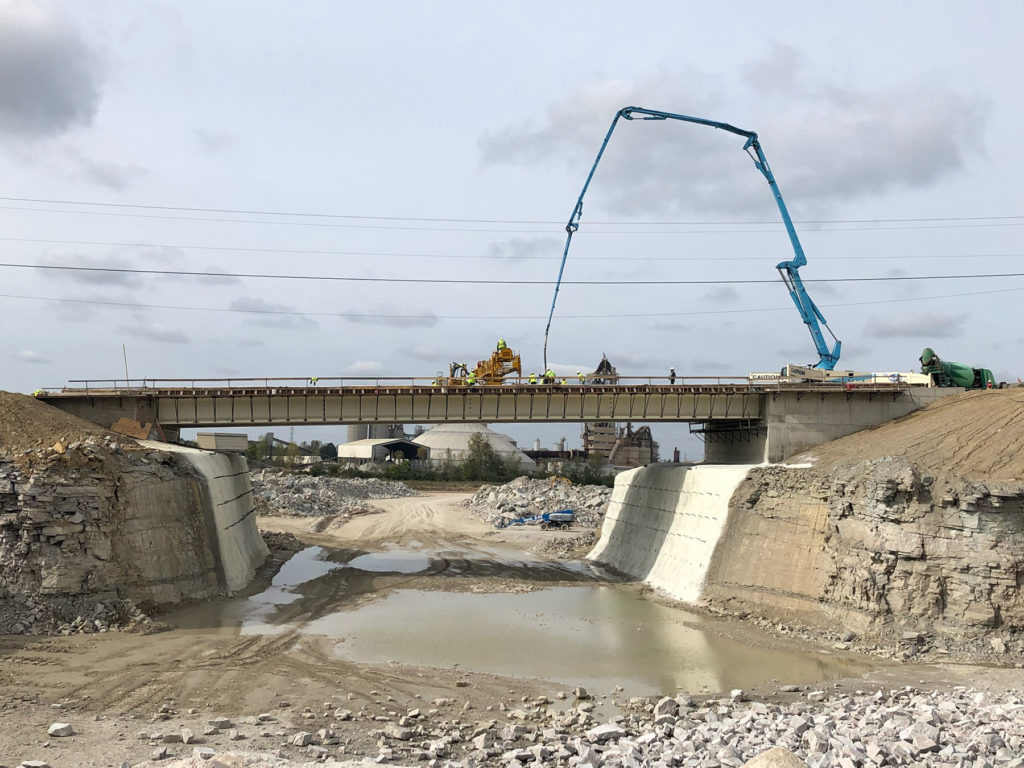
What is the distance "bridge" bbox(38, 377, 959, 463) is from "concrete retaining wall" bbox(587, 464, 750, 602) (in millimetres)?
3728

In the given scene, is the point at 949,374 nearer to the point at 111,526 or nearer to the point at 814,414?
the point at 814,414

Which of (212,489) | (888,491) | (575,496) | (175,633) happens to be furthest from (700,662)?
(575,496)

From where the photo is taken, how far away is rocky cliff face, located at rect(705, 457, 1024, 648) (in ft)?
83.8

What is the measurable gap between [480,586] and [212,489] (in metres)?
13.1

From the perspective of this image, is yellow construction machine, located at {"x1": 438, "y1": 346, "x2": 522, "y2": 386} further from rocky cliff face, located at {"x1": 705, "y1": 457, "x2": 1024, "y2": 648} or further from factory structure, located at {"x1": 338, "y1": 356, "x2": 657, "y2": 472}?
factory structure, located at {"x1": 338, "y1": 356, "x2": 657, "y2": 472}

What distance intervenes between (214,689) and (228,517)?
17.5m

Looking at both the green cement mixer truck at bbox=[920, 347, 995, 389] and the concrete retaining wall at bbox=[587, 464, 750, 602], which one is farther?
the green cement mixer truck at bbox=[920, 347, 995, 389]

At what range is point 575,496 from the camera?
258ft

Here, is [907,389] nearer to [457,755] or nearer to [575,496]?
[457,755]

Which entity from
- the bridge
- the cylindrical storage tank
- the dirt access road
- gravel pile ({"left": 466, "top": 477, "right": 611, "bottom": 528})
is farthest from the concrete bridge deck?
the cylindrical storage tank

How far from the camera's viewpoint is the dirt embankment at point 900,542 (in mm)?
25469

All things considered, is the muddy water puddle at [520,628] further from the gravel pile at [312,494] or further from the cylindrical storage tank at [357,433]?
the cylindrical storage tank at [357,433]

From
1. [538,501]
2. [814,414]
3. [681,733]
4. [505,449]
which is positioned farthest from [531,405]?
[505,449]

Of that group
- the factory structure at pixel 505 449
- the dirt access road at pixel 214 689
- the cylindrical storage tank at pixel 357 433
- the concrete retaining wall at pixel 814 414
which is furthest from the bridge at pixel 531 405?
the cylindrical storage tank at pixel 357 433
